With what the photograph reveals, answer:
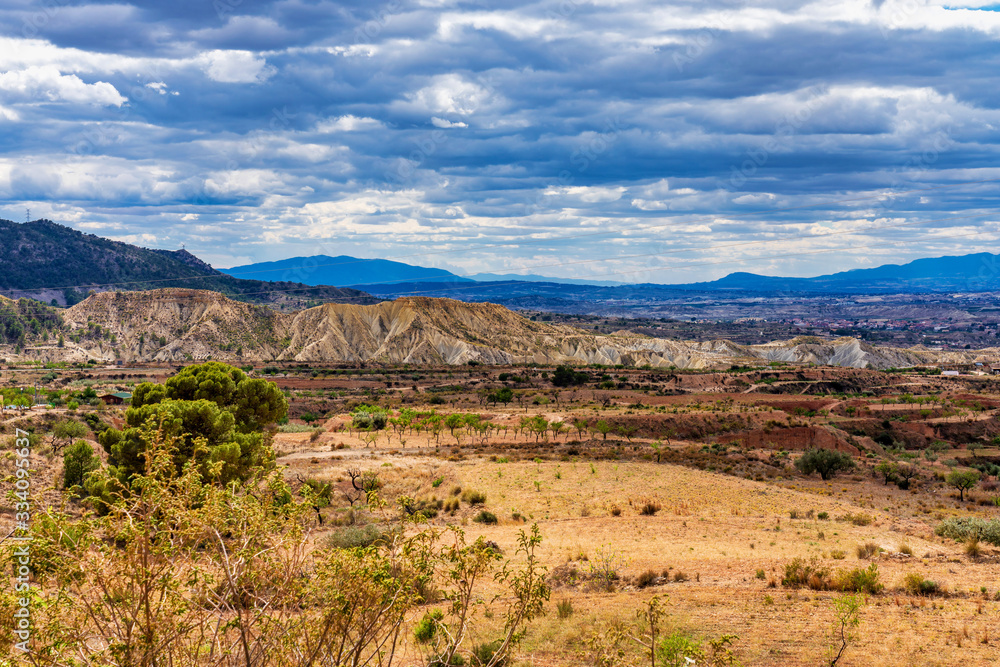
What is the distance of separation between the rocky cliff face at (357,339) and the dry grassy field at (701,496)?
48.2 metres

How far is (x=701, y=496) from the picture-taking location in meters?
33.5

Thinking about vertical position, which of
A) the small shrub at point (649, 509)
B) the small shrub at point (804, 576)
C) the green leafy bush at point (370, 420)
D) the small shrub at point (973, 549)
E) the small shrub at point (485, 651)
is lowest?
the green leafy bush at point (370, 420)

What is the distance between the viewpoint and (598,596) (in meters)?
19.3

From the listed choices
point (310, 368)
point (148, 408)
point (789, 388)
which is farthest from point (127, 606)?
point (310, 368)

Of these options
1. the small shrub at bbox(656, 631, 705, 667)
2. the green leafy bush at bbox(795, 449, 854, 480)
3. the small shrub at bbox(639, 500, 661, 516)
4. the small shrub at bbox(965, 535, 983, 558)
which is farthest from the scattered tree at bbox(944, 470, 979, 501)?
the small shrub at bbox(656, 631, 705, 667)

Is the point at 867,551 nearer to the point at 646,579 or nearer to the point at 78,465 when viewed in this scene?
the point at 646,579

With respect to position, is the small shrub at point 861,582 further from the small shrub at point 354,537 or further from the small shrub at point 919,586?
the small shrub at point 354,537

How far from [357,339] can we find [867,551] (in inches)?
5050

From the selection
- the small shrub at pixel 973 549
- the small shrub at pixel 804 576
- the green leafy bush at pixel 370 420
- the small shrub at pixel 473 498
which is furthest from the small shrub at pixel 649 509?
the green leafy bush at pixel 370 420

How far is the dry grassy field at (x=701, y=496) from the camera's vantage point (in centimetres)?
1683

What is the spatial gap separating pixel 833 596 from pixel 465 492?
62.8 feet

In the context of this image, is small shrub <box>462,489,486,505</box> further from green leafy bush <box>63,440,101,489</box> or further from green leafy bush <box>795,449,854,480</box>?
green leafy bush <box>795,449,854,480</box>

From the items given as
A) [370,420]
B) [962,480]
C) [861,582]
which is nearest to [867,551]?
[861,582]

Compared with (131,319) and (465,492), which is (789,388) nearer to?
(465,492)
